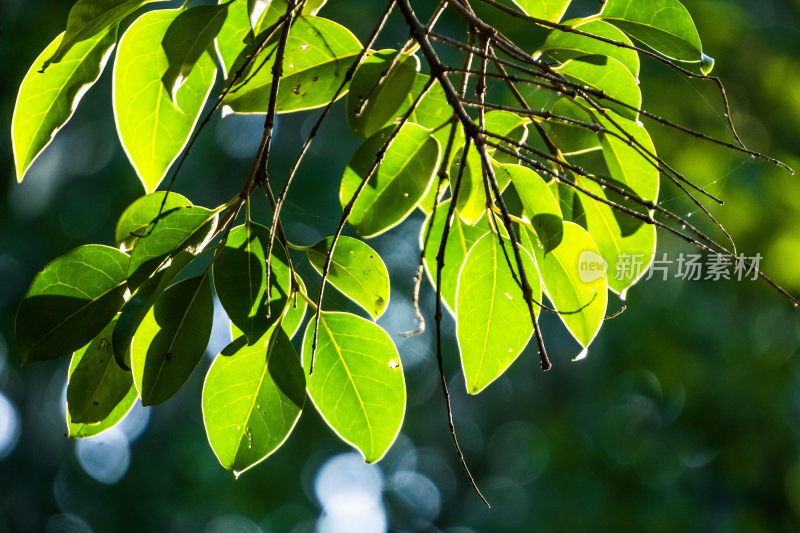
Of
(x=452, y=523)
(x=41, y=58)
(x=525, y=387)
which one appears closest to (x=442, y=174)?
(x=41, y=58)

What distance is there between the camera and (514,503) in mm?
3449

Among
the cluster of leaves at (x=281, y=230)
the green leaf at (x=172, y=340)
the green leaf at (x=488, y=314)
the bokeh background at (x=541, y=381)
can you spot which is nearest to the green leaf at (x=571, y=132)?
the cluster of leaves at (x=281, y=230)

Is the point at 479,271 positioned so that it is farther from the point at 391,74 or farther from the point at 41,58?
the point at 41,58

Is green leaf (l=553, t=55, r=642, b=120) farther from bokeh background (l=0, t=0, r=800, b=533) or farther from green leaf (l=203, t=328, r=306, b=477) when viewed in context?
bokeh background (l=0, t=0, r=800, b=533)

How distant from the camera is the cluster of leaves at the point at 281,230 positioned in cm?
55

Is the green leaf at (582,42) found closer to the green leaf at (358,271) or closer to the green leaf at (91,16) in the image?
the green leaf at (358,271)

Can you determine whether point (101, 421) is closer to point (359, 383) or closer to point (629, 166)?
point (359, 383)

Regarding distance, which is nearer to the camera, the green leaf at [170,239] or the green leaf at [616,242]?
the green leaf at [170,239]

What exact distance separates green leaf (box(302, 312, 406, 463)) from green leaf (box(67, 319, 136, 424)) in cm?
16

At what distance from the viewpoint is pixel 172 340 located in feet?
1.78

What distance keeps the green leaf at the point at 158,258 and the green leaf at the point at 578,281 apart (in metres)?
0.30

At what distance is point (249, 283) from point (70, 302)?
141 millimetres

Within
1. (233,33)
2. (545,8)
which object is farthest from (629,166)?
(233,33)

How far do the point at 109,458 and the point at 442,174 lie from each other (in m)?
3.64
